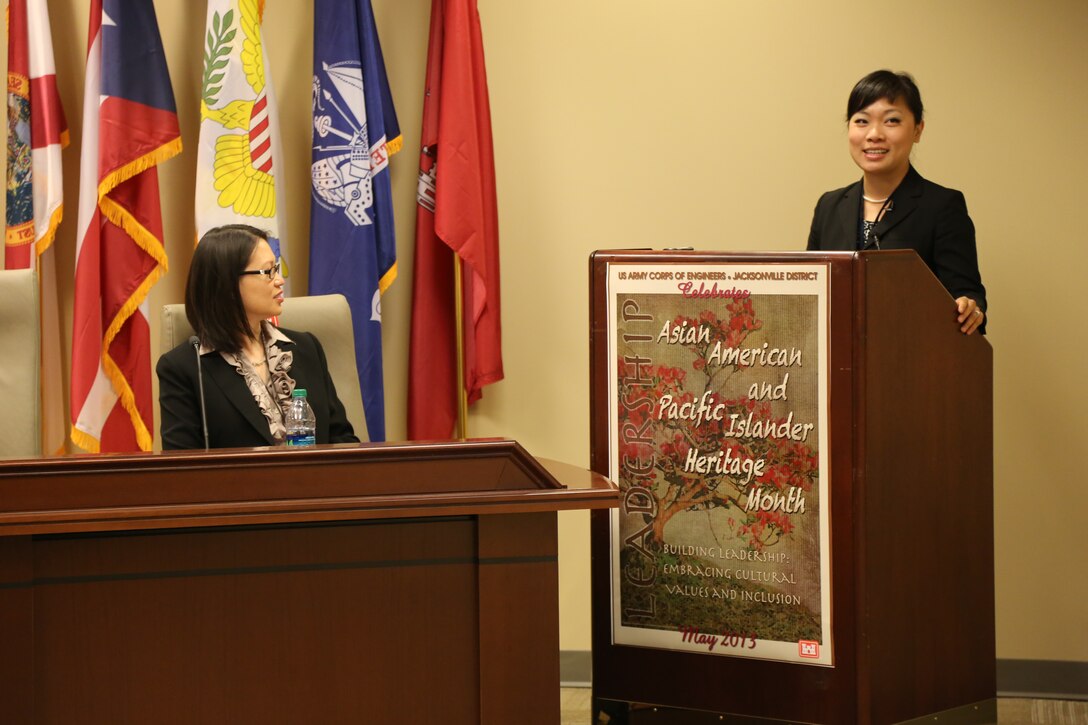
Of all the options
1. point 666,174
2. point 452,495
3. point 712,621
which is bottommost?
point 712,621

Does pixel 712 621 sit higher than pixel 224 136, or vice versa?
pixel 224 136

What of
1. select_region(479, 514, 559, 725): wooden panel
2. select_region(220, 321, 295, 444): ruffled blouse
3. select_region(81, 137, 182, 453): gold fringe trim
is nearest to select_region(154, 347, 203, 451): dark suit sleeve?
select_region(220, 321, 295, 444): ruffled blouse

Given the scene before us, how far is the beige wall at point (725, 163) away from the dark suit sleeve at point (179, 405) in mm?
1150

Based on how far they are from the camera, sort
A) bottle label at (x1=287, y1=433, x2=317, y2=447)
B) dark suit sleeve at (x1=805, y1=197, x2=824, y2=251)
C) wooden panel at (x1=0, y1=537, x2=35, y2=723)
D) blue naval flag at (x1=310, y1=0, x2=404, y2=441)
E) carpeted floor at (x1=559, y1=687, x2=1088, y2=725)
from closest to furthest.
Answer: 1. wooden panel at (x1=0, y1=537, x2=35, y2=723)
2. bottle label at (x1=287, y1=433, x2=317, y2=447)
3. dark suit sleeve at (x1=805, y1=197, x2=824, y2=251)
4. carpeted floor at (x1=559, y1=687, x2=1088, y2=725)
5. blue naval flag at (x1=310, y1=0, x2=404, y2=441)

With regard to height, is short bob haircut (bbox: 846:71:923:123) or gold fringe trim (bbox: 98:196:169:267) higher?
short bob haircut (bbox: 846:71:923:123)

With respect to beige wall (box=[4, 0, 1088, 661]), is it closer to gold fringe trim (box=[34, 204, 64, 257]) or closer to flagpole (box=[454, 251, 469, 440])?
flagpole (box=[454, 251, 469, 440])

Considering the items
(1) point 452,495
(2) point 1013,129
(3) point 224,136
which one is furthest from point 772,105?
(1) point 452,495

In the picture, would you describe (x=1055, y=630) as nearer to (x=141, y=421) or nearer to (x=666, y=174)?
(x=666, y=174)

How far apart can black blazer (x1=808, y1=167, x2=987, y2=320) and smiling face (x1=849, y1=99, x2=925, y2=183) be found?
9 cm

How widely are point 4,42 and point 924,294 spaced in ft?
9.81

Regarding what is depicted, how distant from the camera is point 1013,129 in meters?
3.73

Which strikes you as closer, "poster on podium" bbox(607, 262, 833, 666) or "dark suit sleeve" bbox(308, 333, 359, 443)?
"poster on podium" bbox(607, 262, 833, 666)

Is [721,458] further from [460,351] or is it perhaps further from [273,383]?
[460,351]

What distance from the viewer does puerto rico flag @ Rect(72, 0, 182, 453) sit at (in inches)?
139
